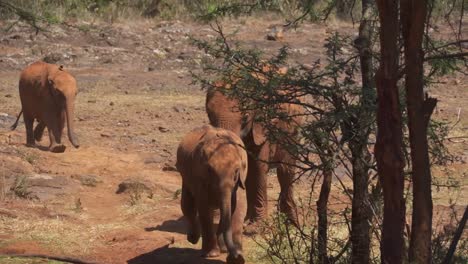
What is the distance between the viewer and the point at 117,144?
1761 centimetres

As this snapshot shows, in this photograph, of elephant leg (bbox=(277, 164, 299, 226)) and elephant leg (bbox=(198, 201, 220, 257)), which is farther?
elephant leg (bbox=(277, 164, 299, 226))

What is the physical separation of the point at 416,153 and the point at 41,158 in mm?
9959

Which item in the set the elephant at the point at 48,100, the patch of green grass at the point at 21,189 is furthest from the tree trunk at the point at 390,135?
the elephant at the point at 48,100

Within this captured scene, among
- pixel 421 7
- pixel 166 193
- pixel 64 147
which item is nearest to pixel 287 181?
pixel 166 193

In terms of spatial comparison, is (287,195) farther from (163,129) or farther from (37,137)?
(37,137)

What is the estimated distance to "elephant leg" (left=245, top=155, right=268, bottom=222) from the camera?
11891mm

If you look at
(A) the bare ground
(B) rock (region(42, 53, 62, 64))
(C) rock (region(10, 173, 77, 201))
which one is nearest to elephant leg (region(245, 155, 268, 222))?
(A) the bare ground

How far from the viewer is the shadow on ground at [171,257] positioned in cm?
1011

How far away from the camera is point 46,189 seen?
530 inches

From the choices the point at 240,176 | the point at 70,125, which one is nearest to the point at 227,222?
the point at 240,176

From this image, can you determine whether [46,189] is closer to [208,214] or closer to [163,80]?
[208,214]

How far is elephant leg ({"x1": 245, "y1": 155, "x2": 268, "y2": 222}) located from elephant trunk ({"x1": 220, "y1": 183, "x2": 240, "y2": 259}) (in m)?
2.02

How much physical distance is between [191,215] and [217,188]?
820mm

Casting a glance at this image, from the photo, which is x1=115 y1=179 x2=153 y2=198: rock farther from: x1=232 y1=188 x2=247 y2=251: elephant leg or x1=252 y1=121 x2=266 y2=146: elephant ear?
x1=232 y1=188 x2=247 y2=251: elephant leg
